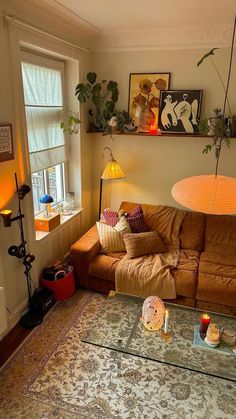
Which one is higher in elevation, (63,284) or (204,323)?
(204,323)

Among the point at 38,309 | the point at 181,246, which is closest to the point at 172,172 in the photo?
the point at 181,246

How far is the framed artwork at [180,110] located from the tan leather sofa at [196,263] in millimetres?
992

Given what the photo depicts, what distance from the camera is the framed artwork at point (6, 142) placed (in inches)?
90.5

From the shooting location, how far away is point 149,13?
270 cm

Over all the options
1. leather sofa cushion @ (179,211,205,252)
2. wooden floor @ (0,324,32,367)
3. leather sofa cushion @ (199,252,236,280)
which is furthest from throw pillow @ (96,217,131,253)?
wooden floor @ (0,324,32,367)

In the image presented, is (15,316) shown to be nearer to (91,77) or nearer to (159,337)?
(159,337)

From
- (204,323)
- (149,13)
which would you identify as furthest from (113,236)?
(149,13)

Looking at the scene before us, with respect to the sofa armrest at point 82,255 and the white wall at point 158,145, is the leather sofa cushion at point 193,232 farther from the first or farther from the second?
the sofa armrest at point 82,255

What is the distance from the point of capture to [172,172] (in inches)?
146

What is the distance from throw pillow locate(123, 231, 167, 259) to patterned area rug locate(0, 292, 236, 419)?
1.05 metres

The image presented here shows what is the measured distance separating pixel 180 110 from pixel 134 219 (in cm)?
137

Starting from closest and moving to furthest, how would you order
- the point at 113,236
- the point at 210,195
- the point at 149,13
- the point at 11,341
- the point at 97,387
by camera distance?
the point at 210,195 → the point at 97,387 → the point at 11,341 → the point at 149,13 → the point at 113,236

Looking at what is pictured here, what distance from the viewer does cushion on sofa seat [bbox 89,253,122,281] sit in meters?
3.07

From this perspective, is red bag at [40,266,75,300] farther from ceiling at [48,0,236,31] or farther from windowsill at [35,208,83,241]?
ceiling at [48,0,236,31]
